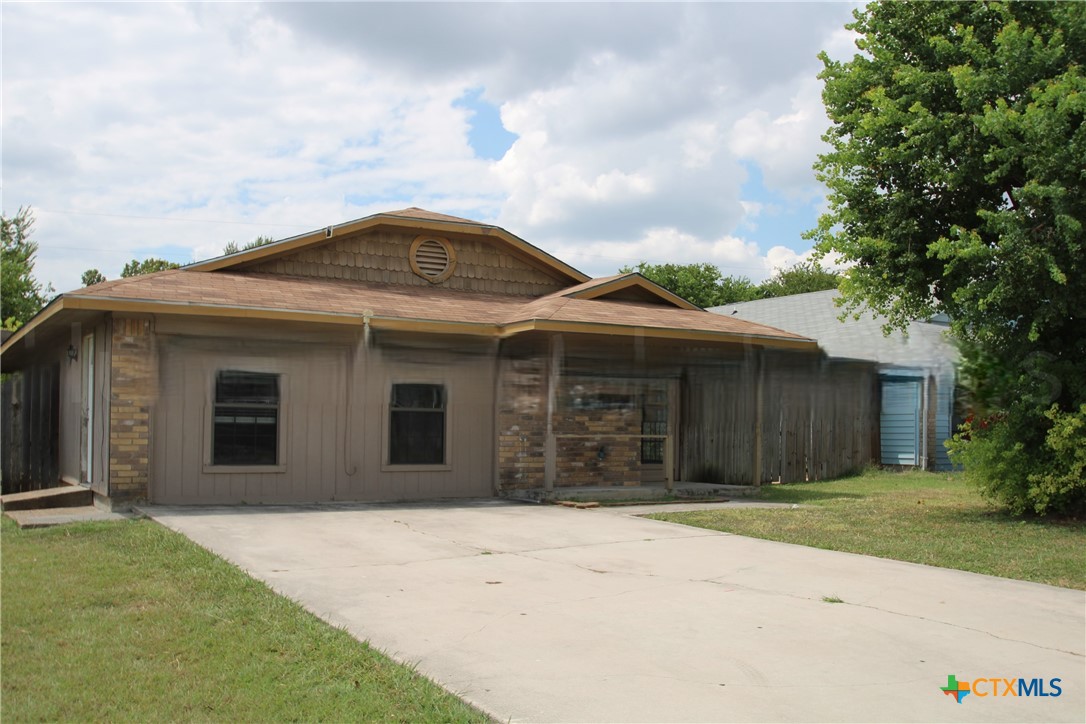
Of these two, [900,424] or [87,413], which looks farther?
[900,424]

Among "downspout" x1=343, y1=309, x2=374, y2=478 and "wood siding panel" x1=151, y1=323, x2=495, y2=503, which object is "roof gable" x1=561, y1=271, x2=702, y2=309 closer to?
"wood siding panel" x1=151, y1=323, x2=495, y2=503

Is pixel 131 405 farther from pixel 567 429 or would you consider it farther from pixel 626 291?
pixel 626 291

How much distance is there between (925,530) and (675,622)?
5792 mm

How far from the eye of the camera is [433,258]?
15.5 metres

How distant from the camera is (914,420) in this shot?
20.7 meters

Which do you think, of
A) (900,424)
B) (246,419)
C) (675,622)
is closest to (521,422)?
(246,419)

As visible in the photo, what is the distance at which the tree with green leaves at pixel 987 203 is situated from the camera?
10352 mm

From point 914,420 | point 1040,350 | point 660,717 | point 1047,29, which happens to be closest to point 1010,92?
point 1047,29

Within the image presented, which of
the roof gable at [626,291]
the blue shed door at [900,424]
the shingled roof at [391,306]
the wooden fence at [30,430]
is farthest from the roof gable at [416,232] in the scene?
Result: the blue shed door at [900,424]

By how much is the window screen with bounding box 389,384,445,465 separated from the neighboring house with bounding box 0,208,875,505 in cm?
2

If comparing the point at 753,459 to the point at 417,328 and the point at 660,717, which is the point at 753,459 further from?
the point at 660,717

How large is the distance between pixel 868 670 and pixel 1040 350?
27.2ft

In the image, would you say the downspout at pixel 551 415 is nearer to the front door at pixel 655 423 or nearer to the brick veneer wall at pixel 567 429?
the brick veneer wall at pixel 567 429

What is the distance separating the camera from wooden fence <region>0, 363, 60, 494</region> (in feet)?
52.9
